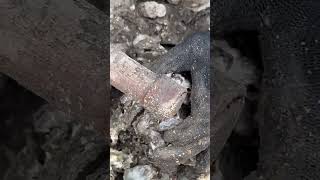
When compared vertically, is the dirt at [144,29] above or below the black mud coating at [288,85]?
below

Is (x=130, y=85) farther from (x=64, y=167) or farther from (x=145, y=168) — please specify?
(x=145, y=168)

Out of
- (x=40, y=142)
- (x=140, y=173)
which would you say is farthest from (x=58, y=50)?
(x=140, y=173)

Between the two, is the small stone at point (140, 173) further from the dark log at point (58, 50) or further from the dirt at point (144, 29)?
the dark log at point (58, 50)

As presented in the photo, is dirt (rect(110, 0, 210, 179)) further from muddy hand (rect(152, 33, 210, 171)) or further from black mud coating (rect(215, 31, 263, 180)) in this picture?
black mud coating (rect(215, 31, 263, 180))

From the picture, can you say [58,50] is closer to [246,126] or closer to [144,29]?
[246,126]

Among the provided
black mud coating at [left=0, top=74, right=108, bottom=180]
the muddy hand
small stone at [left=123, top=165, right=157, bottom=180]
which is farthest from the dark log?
small stone at [left=123, top=165, right=157, bottom=180]

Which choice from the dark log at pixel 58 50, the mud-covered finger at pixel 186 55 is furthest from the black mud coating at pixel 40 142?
the mud-covered finger at pixel 186 55
